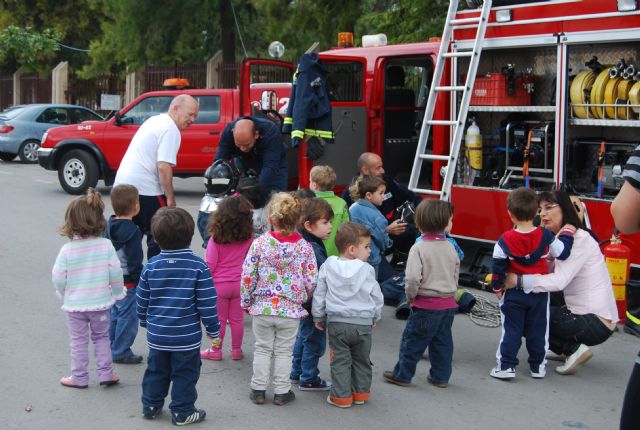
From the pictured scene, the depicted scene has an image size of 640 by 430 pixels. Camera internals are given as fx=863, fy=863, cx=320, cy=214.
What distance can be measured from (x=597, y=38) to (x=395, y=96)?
3.01 meters

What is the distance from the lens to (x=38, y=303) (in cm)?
769

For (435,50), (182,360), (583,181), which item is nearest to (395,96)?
(435,50)

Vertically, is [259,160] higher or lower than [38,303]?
higher

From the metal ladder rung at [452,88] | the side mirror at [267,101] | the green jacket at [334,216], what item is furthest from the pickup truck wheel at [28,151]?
the green jacket at [334,216]

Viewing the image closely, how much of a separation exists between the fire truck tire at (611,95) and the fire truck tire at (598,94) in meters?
0.04

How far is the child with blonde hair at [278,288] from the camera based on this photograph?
5.16 m

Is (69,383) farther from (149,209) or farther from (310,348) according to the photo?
(149,209)

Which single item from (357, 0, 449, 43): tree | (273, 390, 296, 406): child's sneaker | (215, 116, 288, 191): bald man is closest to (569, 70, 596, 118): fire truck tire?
(215, 116, 288, 191): bald man

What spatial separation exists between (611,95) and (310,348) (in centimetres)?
391

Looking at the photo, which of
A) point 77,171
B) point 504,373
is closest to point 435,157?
point 504,373

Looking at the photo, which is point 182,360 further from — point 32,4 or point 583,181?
point 32,4

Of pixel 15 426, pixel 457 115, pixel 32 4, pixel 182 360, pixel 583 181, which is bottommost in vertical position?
pixel 15 426

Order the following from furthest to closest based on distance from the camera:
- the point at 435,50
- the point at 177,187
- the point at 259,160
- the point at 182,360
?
1. the point at 177,187
2. the point at 435,50
3. the point at 259,160
4. the point at 182,360

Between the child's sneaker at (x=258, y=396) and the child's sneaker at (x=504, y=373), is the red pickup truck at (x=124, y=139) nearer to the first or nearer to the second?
the child's sneaker at (x=504, y=373)
